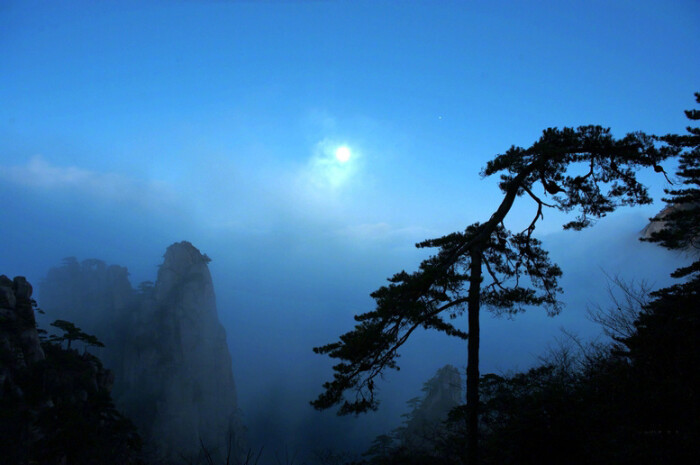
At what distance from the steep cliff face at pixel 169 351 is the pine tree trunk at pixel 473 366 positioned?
53837mm

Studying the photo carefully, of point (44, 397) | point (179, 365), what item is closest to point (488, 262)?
point (44, 397)

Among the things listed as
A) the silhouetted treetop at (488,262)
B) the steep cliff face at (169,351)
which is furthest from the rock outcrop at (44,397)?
the steep cliff face at (169,351)

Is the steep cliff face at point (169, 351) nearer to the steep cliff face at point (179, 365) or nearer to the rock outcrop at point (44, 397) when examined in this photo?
the steep cliff face at point (179, 365)

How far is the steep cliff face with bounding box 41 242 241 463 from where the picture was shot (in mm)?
52094

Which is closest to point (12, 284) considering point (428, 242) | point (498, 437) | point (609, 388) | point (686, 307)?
point (428, 242)

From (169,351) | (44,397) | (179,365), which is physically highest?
(169,351)

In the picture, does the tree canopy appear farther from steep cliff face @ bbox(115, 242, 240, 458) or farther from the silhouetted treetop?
steep cliff face @ bbox(115, 242, 240, 458)

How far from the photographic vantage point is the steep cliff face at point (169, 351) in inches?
2051

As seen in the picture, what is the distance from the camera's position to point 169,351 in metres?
57.7

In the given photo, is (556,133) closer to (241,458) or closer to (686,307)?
(686,307)

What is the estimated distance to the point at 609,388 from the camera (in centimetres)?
666

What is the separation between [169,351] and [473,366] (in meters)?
63.0

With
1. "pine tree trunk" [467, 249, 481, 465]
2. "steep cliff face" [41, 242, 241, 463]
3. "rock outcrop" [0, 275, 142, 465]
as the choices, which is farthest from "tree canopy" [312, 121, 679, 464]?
"steep cliff face" [41, 242, 241, 463]

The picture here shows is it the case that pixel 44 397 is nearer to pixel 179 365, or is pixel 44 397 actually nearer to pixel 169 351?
pixel 179 365
